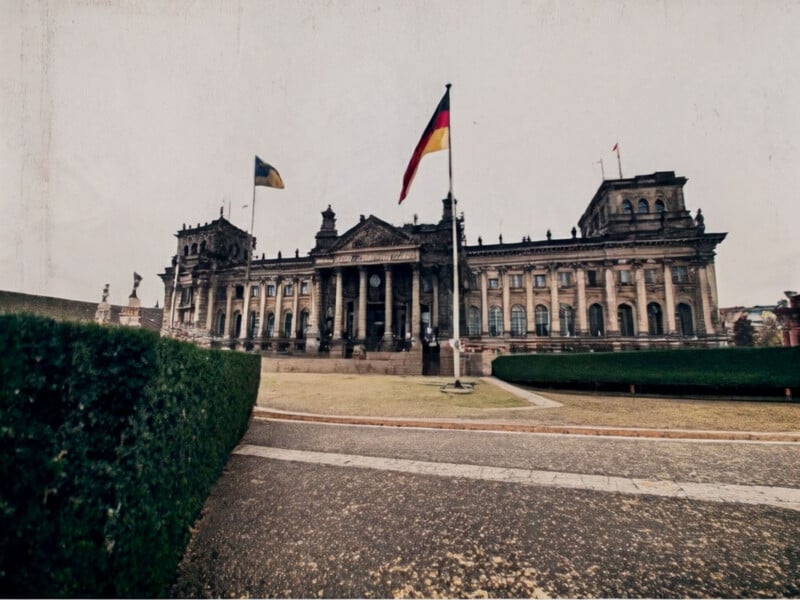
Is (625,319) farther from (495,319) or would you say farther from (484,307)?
(484,307)

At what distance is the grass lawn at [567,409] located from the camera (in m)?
8.36

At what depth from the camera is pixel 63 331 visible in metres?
2.23

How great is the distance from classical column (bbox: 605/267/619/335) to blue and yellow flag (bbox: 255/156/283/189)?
35367mm

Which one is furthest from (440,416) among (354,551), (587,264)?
(587,264)

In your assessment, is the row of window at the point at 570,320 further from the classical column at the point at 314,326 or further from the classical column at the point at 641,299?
the classical column at the point at 314,326

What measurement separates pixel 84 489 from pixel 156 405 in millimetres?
790

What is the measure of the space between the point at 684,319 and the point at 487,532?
4558cm

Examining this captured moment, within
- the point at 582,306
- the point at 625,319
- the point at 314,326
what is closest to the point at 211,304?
the point at 314,326

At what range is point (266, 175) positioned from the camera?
25750 mm

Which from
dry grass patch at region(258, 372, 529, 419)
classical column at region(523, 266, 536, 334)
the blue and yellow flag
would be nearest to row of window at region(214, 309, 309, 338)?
the blue and yellow flag

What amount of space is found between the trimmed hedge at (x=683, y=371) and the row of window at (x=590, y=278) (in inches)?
1005

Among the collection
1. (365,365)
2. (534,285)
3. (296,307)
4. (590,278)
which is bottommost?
(365,365)

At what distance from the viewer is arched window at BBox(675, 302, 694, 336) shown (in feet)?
121

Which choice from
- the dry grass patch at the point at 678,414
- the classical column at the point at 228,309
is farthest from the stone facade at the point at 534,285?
the dry grass patch at the point at 678,414
